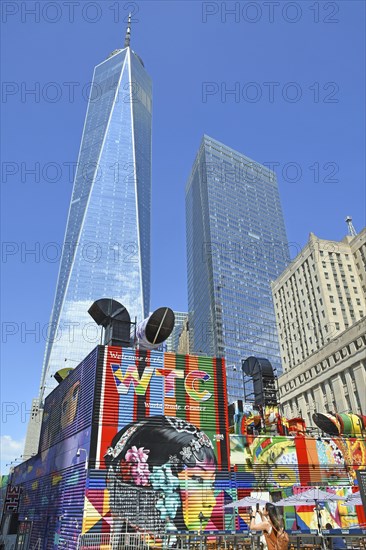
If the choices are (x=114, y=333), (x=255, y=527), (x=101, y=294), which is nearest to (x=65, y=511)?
(x=114, y=333)

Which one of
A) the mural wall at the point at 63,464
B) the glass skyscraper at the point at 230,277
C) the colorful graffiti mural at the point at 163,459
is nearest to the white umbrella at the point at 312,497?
the colorful graffiti mural at the point at 163,459

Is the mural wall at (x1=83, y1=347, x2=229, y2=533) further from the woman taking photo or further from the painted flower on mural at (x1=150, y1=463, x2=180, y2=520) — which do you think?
the woman taking photo

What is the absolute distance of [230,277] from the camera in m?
168

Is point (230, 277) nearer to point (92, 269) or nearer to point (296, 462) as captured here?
point (92, 269)

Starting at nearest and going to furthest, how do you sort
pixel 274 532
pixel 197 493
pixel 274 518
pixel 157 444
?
pixel 274 532 → pixel 274 518 → pixel 197 493 → pixel 157 444

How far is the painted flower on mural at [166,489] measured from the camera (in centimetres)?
2475

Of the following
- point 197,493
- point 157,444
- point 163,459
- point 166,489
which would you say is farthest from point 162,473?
point 197,493

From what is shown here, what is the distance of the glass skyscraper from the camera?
154375mm

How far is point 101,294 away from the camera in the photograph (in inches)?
7003

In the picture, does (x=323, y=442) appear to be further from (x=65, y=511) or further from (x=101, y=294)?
(x=101, y=294)

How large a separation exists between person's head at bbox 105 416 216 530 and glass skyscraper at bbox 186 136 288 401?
11536 centimetres

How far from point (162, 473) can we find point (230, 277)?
144 m

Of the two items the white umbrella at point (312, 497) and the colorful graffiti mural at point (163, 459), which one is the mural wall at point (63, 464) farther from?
the white umbrella at point (312, 497)

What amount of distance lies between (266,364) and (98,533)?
23.1 metres
